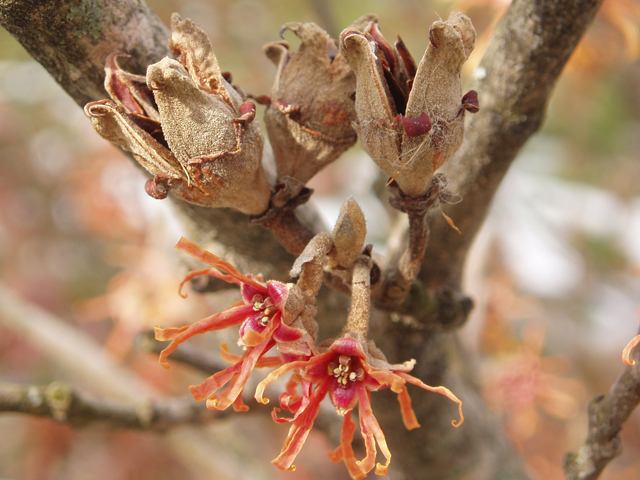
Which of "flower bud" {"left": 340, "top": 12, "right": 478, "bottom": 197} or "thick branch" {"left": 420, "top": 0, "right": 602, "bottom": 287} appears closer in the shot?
"flower bud" {"left": 340, "top": 12, "right": 478, "bottom": 197}

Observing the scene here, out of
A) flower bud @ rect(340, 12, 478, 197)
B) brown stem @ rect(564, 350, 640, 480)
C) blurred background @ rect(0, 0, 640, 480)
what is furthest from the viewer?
blurred background @ rect(0, 0, 640, 480)

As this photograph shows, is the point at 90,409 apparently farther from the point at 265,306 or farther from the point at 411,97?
the point at 411,97

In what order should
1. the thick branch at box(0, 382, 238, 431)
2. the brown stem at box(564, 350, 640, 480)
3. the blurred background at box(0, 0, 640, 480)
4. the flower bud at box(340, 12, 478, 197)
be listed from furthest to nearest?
the blurred background at box(0, 0, 640, 480)
the thick branch at box(0, 382, 238, 431)
the brown stem at box(564, 350, 640, 480)
the flower bud at box(340, 12, 478, 197)

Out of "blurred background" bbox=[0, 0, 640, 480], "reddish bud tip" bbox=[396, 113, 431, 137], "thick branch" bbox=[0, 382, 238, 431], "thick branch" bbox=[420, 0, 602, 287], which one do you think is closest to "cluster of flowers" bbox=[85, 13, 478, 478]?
"reddish bud tip" bbox=[396, 113, 431, 137]

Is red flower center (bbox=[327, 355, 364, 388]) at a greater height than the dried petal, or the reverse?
the dried petal

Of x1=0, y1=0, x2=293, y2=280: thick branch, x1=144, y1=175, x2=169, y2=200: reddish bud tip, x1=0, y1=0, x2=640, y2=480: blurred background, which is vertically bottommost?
x1=0, y1=0, x2=640, y2=480: blurred background

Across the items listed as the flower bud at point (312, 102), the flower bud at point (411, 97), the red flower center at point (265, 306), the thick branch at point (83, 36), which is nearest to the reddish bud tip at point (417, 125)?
the flower bud at point (411, 97)

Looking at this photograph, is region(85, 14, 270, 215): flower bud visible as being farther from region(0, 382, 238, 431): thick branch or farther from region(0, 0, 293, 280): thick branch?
region(0, 382, 238, 431): thick branch

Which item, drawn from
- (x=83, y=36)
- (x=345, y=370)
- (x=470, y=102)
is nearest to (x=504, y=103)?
(x=470, y=102)
